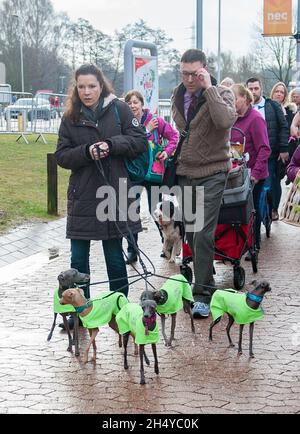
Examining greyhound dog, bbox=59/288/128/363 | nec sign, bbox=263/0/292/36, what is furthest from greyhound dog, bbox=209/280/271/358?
nec sign, bbox=263/0/292/36

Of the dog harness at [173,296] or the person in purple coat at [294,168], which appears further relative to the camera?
the person in purple coat at [294,168]

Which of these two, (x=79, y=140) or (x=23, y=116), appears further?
(x=23, y=116)

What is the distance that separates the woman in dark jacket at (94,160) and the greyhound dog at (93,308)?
50 cm

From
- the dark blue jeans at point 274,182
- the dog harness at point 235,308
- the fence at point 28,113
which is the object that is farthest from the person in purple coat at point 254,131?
the fence at point 28,113

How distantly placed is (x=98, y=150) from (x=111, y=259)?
987mm

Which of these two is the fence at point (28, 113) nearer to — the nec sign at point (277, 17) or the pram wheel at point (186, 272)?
the nec sign at point (277, 17)

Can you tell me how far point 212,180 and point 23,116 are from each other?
18821mm

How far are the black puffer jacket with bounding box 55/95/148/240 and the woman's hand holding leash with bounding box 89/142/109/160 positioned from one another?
139 mm

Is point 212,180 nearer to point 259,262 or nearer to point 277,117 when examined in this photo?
point 259,262

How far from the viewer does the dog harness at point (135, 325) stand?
5.21m

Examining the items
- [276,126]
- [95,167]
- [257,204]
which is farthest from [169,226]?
[95,167]
